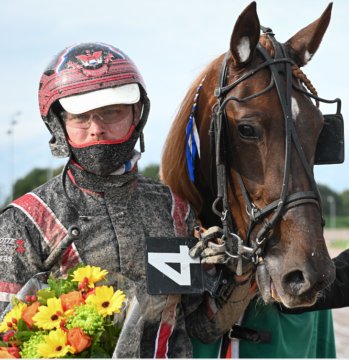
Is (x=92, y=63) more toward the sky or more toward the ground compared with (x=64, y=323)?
more toward the sky

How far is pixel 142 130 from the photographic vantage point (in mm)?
3086

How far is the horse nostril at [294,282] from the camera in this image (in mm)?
2480

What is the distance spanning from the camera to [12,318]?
2.29 m

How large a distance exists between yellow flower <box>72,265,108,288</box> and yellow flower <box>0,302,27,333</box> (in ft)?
0.75

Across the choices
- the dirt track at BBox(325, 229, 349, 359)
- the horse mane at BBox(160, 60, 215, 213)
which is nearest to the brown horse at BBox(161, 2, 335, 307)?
the horse mane at BBox(160, 60, 215, 213)

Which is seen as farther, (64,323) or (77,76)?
(77,76)

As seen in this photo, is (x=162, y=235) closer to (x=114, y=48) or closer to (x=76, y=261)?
(x=76, y=261)

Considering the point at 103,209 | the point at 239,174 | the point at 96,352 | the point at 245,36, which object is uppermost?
the point at 245,36

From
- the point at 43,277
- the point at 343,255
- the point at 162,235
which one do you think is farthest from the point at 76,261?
the point at 343,255

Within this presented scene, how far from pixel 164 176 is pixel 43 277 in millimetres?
1084

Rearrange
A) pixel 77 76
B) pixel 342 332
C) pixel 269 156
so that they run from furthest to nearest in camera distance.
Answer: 1. pixel 342 332
2. pixel 77 76
3. pixel 269 156

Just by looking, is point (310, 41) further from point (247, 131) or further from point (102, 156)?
point (102, 156)

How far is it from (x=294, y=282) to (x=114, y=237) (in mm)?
815

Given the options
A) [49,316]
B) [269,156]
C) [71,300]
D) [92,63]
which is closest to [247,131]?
[269,156]
